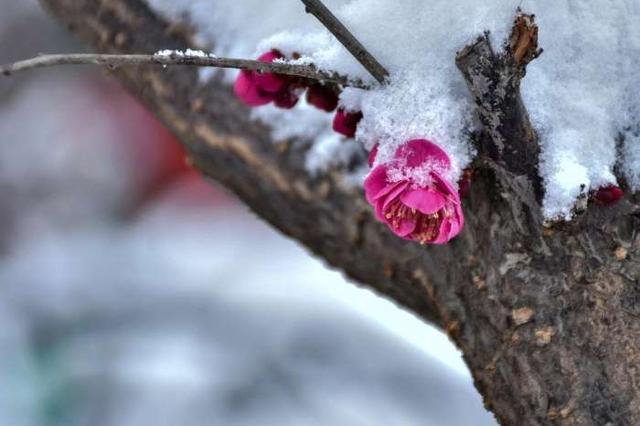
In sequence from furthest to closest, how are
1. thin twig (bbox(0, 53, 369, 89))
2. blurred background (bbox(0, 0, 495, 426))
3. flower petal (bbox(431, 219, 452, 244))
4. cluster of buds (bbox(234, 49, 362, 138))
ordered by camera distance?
1. blurred background (bbox(0, 0, 495, 426))
2. cluster of buds (bbox(234, 49, 362, 138))
3. flower petal (bbox(431, 219, 452, 244))
4. thin twig (bbox(0, 53, 369, 89))

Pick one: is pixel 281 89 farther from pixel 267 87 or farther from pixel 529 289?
pixel 529 289

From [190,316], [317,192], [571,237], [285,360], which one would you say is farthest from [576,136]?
[190,316]

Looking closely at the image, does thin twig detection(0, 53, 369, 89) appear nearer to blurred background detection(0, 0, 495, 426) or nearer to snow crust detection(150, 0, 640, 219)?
snow crust detection(150, 0, 640, 219)

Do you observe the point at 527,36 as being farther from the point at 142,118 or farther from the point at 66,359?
the point at 142,118

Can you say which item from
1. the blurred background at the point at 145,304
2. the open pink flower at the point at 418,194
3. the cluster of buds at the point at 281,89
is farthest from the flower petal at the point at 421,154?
the blurred background at the point at 145,304

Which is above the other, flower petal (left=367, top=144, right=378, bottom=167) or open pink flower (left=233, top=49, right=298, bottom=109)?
open pink flower (left=233, top=49, right=298, bottom=109)

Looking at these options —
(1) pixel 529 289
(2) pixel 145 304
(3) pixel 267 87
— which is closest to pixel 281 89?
(3) pixel 267 87

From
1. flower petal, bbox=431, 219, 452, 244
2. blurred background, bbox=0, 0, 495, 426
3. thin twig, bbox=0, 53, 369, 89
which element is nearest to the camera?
thin twig, bbox=0, 53, 369, 89

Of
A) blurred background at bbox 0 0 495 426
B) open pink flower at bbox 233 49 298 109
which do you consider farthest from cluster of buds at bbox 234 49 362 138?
blurred background at bbox 0 0 495 426
